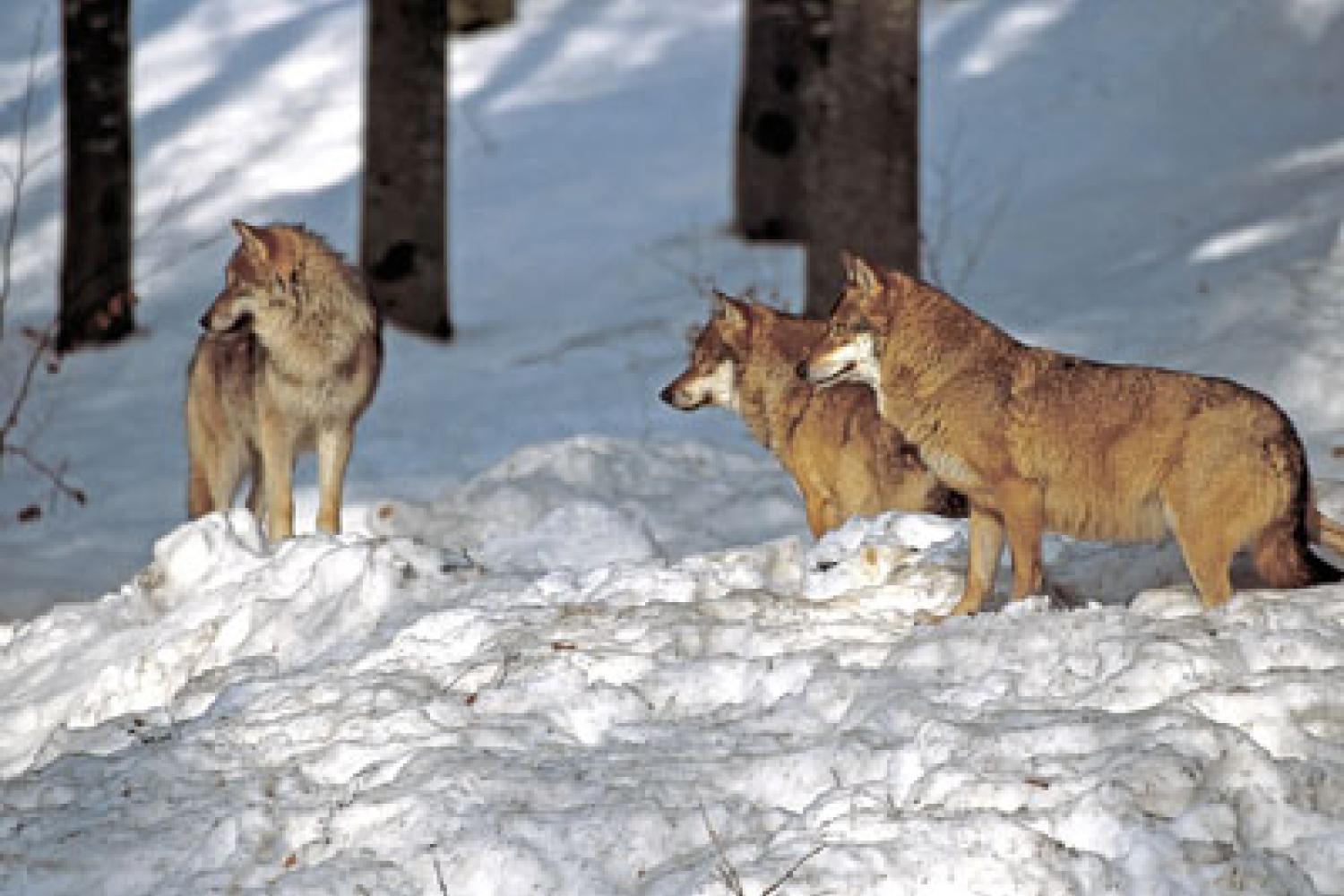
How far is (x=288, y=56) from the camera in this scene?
23422mm

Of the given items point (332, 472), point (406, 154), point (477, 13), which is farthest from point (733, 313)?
point (477, 13)

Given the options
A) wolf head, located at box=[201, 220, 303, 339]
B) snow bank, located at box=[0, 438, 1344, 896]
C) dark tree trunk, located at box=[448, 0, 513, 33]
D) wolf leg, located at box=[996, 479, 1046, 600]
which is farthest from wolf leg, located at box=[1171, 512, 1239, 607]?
dark tree trunk, located at box=[448, 0, 513, 33]

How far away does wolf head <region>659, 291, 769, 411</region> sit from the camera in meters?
9.09

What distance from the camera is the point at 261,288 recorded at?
10195 millimetres

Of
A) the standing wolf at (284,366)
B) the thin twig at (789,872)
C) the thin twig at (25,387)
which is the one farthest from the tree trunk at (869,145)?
the thin twig at (789,872)

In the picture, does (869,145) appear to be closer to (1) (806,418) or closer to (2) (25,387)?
(1) (806,418)

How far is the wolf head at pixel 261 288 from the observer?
400 inches

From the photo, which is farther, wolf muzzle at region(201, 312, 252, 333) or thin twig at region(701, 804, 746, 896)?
wolf muzzle at region(201, 312, 252, 333)

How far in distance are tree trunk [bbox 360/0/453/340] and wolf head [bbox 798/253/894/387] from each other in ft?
28.8

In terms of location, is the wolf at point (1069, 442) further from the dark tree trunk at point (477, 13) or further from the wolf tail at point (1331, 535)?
the dark tree trunk at point (477, 13)

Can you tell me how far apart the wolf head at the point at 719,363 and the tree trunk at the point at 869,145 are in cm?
396

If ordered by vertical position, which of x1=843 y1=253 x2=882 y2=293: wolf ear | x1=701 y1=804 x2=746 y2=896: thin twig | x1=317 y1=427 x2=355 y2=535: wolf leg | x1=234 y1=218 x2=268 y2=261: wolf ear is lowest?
x1=317 y1=427 x2=355 y2=535: wolf leg

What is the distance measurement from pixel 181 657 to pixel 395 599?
829mm

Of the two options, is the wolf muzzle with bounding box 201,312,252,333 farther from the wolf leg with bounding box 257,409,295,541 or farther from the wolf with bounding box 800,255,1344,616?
the wolf with bounding box 800,255,1344,616
